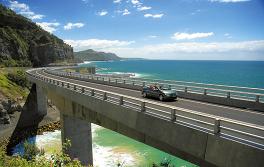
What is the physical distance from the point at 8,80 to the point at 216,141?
59.5 metres

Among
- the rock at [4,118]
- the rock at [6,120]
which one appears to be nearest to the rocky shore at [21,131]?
the rock at [6,120]

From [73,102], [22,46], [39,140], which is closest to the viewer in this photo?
[73,102]

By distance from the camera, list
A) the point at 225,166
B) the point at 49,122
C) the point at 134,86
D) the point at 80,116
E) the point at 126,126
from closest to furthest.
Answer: the point at 225,166 < the point at 126,126 < the point at 80,116 < the point at 134,86 < the point at 49,122

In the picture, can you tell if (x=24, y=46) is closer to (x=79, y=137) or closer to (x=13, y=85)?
(x=13, y=85)

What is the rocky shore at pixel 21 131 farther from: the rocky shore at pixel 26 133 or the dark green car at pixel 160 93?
the dark green car at pixel 160 93

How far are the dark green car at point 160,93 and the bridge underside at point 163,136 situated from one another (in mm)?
5224

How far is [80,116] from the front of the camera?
25531 millimetres

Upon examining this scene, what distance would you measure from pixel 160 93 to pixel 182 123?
10403 millimetres

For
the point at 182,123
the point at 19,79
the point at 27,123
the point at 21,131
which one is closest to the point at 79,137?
the point at 182,123

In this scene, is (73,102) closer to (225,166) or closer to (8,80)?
(225,166)

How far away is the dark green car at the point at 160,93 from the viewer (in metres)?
22.8

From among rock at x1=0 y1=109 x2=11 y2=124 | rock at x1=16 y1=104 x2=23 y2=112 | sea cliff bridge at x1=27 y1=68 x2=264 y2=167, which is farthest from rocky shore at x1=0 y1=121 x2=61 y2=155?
sea cliff bridge at x1=27 y1=68 x2=264 y2=167

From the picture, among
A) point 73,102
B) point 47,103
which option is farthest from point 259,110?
point 47,103

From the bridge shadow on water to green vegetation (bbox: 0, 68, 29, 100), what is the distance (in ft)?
6.00
